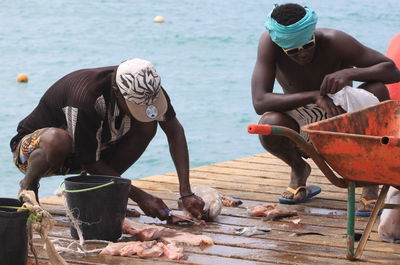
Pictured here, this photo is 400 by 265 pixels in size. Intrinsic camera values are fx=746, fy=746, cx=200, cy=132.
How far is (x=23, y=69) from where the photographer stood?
57.1ft

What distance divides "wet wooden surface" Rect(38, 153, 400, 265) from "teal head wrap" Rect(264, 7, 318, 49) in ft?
3.35

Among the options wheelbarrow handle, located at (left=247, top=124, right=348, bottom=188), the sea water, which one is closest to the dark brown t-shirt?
wheelbarrow handle, located at (left=247, top=124, right=348, bottom=188)

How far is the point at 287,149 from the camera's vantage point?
4707 mm

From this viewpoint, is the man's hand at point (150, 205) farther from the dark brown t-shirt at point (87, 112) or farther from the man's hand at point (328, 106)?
the man's hand at point (328, 106)

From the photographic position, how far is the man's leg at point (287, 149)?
4566 millimetres

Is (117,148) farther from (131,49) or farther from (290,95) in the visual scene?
(131,49)

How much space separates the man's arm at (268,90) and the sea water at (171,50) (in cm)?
545

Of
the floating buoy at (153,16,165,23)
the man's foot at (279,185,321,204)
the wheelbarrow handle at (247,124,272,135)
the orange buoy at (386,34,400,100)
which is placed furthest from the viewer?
the floating buoy at (153,16,165,23)

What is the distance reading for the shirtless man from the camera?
4.37 metres

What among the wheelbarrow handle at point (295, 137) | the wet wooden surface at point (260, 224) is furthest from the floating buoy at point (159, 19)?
the wheelbarrow handle at point (295, 137)

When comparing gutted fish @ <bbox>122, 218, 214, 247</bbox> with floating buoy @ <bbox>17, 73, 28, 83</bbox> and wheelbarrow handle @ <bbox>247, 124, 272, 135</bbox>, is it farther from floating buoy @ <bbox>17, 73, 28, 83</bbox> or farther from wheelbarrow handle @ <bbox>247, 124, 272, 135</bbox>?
floating buoy @ <bbox>17, 73, 28, 83</bbox>

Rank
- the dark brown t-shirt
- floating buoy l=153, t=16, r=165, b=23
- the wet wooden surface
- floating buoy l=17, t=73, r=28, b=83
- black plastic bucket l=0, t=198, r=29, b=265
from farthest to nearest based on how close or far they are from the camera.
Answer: floating buoy l=153, t=16, r=165, b=23 < floating buoy l=17, t=73, r=28, b=83 < the dark brown t-shirt < the wet wooden surface < black plastic bucket l=0, t=198, r=29, b=265

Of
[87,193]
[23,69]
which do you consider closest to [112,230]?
[87,193]

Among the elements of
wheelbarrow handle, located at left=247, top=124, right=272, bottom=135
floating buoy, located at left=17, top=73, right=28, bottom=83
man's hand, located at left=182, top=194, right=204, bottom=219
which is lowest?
floating buoy, located at left=17, top=73, right=28, bottom=83
